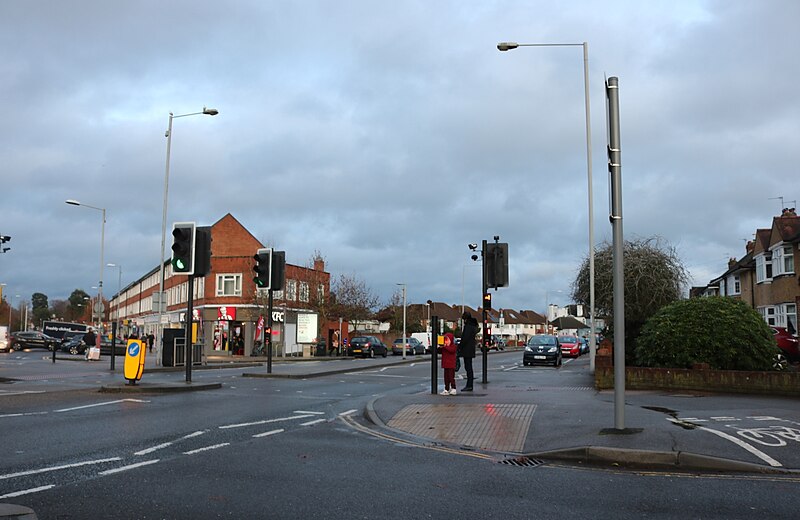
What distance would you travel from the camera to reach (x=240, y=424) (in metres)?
10.9

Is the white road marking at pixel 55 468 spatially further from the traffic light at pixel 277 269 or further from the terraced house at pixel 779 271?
the terraced house at pixel 779 271

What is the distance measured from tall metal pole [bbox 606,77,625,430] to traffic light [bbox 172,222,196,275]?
11.7 metres

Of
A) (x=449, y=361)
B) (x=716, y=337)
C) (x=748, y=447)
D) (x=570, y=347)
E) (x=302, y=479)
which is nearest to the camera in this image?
(x=302, y=479)

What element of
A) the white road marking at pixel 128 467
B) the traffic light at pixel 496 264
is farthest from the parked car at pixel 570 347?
the white road marking at pixel 128 467

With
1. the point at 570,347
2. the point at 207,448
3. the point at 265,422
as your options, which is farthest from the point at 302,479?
the point at 570,347

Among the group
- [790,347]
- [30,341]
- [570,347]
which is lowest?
[30,341]

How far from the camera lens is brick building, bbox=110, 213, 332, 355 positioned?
5462 cm

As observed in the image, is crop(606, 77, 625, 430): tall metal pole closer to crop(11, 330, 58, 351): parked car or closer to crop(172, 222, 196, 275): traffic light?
crop(172, 222, 196, 275): traffic light

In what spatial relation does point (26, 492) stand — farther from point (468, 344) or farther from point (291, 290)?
point (291, 290)

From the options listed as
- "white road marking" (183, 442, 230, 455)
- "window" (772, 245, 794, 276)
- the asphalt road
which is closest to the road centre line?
the asphalt road

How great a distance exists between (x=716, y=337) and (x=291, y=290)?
4564 centimetres

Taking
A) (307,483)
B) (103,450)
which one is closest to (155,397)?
(103,450)

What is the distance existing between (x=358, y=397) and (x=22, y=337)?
59.1 meters

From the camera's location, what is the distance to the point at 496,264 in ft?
63.2
